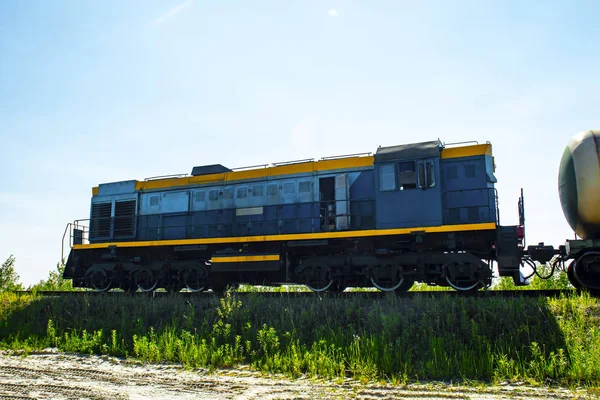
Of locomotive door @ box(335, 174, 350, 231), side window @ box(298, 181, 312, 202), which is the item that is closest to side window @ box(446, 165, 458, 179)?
locomotive door @ box(335, 174, 350, 231)

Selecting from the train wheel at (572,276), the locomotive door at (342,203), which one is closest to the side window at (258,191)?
the locomotive door at (342,203)

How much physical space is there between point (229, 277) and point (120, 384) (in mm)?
7228

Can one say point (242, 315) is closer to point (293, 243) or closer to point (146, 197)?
point (293, 243)

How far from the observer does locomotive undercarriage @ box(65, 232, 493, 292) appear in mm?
11682

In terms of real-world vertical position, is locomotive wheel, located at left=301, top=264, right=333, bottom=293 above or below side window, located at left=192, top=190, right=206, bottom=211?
below

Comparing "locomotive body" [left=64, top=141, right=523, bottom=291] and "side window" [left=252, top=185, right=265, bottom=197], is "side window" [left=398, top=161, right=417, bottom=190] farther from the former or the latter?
"side window" [left=252, top=185, right=265, bottom=197]

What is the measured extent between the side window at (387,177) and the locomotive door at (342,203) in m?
1.06

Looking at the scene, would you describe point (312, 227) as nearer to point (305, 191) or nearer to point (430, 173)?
point (305, 191)

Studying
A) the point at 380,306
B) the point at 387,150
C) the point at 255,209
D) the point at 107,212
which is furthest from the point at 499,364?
the point at 107,212

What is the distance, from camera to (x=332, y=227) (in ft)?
44.0

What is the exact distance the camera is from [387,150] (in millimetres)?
12758

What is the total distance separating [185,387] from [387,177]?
7617 mm

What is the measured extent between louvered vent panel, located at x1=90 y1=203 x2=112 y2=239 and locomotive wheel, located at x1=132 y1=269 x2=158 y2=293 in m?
2.32

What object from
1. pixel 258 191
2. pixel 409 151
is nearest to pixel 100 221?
pixel 258 191
